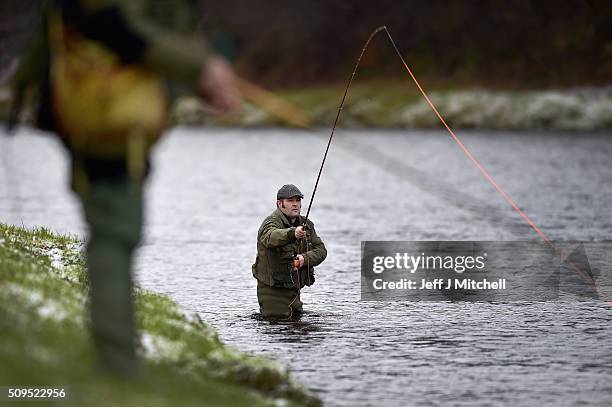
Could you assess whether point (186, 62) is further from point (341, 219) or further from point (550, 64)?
point (550, 64)

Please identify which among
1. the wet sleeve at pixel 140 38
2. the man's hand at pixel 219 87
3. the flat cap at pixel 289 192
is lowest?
the man's hand at pixel 219 87

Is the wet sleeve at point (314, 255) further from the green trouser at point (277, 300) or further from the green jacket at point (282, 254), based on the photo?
the green trouser at point (277, 300)

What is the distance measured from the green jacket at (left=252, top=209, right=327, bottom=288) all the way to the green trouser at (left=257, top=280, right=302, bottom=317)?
0.09m

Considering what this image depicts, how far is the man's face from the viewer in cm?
1267

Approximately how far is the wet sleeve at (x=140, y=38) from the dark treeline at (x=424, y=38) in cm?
5951

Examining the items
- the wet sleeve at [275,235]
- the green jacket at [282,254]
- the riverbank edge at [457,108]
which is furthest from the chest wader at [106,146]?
the riverbank edge at [457,108]

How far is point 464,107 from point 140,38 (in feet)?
212

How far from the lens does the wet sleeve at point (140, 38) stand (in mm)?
6078

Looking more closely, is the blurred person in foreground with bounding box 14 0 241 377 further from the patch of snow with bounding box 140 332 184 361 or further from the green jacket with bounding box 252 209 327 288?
the green jacket with bounding box 252 209 327 288

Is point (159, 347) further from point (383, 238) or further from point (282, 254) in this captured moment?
point (383, 238)

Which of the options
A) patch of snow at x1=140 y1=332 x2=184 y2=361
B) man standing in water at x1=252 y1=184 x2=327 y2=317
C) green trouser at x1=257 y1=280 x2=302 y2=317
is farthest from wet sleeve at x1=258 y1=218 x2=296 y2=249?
patch of snow at x1=140 y1=332 x2=184 y2=361

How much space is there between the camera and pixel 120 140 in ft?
20.3

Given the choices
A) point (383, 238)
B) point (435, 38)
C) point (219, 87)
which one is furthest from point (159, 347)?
point (435, 38)

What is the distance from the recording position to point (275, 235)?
12438mm
